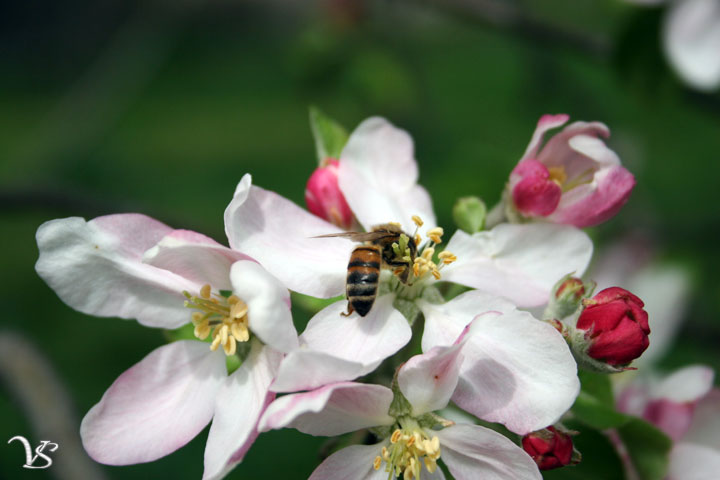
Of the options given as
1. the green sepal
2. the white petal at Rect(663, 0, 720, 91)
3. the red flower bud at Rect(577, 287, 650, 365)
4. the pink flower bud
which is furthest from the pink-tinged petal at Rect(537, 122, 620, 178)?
the white petal at Rect(663, 0, 720, 91)

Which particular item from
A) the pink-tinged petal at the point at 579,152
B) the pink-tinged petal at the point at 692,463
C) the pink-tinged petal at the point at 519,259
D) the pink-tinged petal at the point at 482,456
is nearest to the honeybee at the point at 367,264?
the pink-tinged petal at the point at 519,259

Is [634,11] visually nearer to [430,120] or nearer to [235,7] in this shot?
[430,120]

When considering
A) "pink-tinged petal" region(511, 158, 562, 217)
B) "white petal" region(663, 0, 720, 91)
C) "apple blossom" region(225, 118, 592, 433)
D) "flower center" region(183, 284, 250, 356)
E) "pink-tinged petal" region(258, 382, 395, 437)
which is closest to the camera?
"pink-tinged petal" region(258, 382, 395, 437)

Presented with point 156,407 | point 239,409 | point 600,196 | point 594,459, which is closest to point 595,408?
point 594,459

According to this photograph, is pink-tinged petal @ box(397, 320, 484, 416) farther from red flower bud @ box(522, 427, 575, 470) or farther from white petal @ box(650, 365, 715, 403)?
white petal @ box(650, 365, 715, 403)

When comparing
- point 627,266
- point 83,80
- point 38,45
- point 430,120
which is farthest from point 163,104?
point 627,266

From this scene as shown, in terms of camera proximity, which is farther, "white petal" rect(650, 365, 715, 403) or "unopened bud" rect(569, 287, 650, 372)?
"white petal" rect(650, 365, 715, 403)

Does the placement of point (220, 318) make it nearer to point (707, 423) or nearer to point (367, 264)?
point (367, 264)
